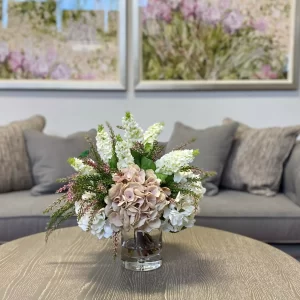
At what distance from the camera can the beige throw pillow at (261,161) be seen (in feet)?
8.30

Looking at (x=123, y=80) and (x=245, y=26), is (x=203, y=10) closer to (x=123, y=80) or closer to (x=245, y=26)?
(x=245, y=26)

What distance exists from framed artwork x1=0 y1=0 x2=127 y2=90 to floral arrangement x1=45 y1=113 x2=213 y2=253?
5.99ft

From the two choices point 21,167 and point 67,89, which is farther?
point 67,89

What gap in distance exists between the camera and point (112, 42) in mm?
3068

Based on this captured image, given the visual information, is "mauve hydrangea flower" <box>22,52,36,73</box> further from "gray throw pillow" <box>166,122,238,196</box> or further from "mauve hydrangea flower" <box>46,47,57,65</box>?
"gray throw pillow" <box>166,122,238,196</box>

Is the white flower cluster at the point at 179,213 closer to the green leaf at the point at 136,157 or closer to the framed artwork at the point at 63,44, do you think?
the green leaf at the point at 136,157

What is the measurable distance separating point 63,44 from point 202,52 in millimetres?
991

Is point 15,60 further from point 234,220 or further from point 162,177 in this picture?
point 162,177

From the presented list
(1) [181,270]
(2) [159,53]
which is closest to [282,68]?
(2) [159,53]

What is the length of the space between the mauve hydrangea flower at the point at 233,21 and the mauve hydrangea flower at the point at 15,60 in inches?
58.1

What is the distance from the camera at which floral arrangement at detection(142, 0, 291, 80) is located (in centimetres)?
304

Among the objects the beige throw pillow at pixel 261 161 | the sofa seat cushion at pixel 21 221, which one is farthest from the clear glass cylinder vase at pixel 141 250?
the beige throw pillow at pixel 261 161

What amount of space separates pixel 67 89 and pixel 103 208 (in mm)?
1986

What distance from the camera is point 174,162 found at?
1.29m
